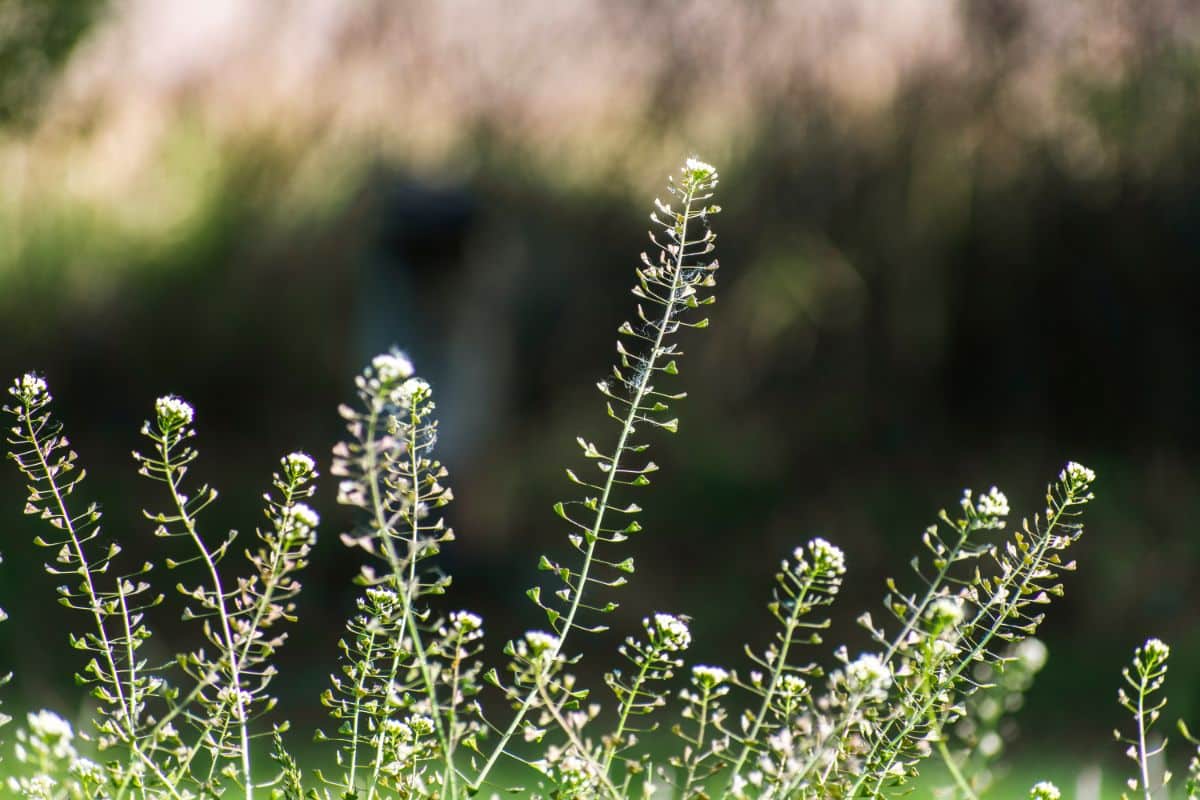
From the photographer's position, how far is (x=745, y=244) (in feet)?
23.6

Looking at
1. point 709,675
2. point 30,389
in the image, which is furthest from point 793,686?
point 30,389

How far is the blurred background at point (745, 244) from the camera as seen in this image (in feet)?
21.9

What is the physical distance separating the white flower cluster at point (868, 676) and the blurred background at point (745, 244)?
5161mm

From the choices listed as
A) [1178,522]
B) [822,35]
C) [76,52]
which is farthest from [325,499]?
[1178,522]

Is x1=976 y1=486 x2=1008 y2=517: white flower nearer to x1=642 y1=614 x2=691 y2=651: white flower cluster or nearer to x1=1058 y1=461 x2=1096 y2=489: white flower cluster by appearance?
x1=1058 y1=461 x2=1096 y2=489: white flower cluster

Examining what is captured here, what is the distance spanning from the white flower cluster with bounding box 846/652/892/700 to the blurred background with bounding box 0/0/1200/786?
5161mm

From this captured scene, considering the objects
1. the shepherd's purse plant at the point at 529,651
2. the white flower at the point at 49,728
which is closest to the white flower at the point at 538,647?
the shepherd's purse plant at the point at 529,651

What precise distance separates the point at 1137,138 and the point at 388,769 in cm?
627

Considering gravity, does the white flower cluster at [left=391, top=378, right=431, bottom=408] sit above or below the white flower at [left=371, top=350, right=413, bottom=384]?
above

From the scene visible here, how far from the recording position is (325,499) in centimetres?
799

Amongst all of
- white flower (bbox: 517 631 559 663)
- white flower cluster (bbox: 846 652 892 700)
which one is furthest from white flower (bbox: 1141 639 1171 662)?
white flower (bbox: 517 631 559 663)

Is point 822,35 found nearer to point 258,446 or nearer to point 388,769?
point 258,446

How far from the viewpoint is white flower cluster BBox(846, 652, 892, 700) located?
1.11 m

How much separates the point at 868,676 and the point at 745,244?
244 inches
